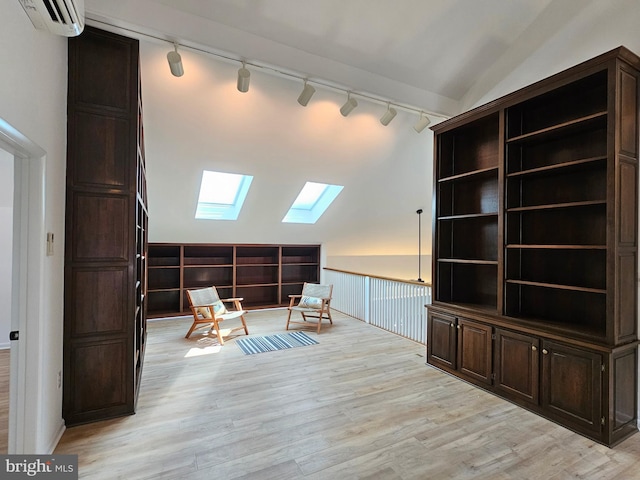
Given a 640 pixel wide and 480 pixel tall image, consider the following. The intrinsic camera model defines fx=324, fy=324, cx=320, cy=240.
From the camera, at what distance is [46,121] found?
1989 millimetres

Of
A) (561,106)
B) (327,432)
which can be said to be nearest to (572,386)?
(327,432)

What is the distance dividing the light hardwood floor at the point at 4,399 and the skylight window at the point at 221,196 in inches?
116

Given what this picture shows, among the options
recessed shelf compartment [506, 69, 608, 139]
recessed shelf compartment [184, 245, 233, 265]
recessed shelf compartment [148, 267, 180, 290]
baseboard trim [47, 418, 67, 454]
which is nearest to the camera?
baseboard trim [47, 418, 67, 454]

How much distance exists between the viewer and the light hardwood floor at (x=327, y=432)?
2.02m

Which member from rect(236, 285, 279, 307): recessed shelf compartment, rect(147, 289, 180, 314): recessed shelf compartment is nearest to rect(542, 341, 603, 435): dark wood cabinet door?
rect(236, 285, 279, 307): recessed shelf compartment

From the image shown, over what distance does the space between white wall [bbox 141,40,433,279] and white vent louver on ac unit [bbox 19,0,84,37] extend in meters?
1.49

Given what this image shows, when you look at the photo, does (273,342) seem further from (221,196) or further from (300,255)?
(300,255)

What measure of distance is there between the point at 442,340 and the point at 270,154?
3.29m

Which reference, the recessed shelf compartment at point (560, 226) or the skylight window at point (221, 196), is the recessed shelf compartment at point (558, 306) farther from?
the skylight window at point (221, 196)

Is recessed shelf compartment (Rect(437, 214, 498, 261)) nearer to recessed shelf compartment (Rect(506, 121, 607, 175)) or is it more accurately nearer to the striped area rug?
recessed shelf compartment (Rect(506, 121, 607, 175))

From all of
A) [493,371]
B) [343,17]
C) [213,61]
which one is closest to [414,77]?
[343,17]

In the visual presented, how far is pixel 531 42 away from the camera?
11.0 ft

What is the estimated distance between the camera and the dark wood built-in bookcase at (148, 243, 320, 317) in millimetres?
6090

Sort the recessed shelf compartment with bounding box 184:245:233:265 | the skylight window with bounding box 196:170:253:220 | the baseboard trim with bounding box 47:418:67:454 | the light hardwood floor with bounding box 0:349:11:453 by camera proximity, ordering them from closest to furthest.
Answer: the baseboard trim with bounding box 47:418:67:454
the light hardwood floor with bounding box 0:349:11:453
the skylight window with bounding box 196:170:253:220
the recessed shelf compartment with bounding box 184:245:233:265
